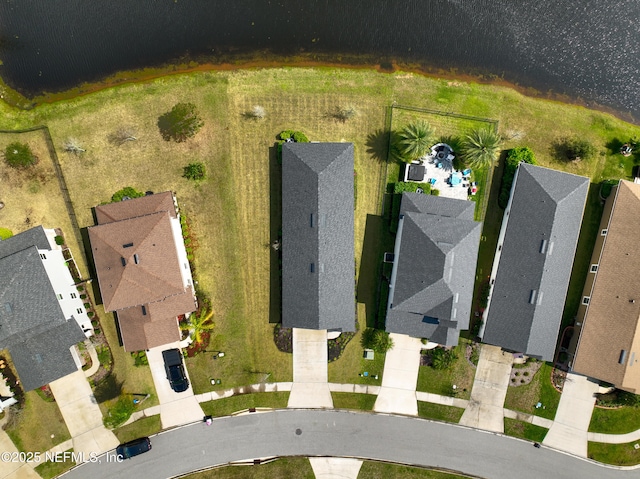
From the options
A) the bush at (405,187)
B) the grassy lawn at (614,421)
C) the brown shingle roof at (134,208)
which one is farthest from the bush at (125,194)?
the grassy lawn at (614,421)

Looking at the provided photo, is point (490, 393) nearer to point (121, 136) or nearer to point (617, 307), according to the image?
point (617, 307)

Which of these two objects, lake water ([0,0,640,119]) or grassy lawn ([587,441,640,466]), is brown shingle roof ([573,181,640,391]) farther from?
lake water ([0,0,640,119])

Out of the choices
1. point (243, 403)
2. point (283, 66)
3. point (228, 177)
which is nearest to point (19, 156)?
point (228, 177)

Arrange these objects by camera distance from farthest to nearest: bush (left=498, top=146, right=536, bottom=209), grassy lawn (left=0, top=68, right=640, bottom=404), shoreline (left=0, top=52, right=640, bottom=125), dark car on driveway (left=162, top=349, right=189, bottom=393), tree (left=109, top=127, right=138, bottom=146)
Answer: shoreline (left=0, top=52, right=640, bottom=125), tree (left=109, top=127, right=138, bottom=146), grassy lawn (left=0, top=68, right=640, bottom=404), bush (left=498, top=146, right=536, bottom=209), dark car on driveway (left=162, top=349, right=189, bottom=393)

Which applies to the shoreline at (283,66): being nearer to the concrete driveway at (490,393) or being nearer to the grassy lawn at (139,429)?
the concrete driveway at (490,393)

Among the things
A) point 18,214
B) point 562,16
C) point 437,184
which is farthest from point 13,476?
point 562,16

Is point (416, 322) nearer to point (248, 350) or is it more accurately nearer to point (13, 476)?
point (248, 350)

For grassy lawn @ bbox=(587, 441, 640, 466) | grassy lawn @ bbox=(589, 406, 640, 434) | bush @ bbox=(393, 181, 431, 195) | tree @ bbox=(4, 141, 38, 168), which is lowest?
grassy lawn @ bbox=(587, 441, 640, 466)

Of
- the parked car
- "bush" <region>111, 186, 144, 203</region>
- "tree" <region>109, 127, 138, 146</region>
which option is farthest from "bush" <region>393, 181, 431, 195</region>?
the parked car
